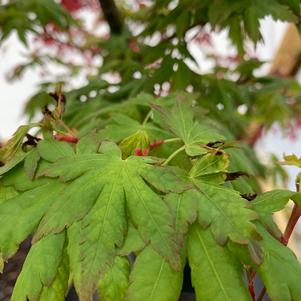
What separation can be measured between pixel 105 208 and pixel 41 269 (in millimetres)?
72

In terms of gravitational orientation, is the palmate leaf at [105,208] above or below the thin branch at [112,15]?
below

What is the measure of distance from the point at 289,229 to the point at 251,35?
0.38 metres

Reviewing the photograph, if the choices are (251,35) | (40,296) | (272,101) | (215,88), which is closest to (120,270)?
(40,296)

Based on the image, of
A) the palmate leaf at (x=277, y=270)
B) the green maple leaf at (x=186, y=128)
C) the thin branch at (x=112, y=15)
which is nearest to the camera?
the palmate leaf at (x=277, y=270)

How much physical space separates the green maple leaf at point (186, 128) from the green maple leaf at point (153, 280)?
0.13 m

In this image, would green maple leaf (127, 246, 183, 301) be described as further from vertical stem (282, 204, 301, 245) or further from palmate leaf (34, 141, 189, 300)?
vertical stem (282, 204, 301, 245)

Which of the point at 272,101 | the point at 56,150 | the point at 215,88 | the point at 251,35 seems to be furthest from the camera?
the point at 272,101

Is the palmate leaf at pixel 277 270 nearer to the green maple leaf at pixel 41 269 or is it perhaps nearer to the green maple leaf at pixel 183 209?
the green maple leaf at pixel 183 209

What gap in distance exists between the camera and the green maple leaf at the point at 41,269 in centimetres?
38

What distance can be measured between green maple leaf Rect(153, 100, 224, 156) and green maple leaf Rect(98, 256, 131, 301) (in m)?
0.15

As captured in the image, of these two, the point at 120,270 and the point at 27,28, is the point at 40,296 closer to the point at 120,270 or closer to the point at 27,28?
the point at 120,270

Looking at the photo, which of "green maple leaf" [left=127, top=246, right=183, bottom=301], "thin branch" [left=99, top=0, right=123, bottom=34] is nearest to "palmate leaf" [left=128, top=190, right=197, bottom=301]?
"green maple leaf" [left=127, top=246, right=183, bottom=301]

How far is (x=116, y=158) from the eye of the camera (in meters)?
0.44

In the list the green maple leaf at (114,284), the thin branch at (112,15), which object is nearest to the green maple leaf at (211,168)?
the green maple leaf at (114,284)
